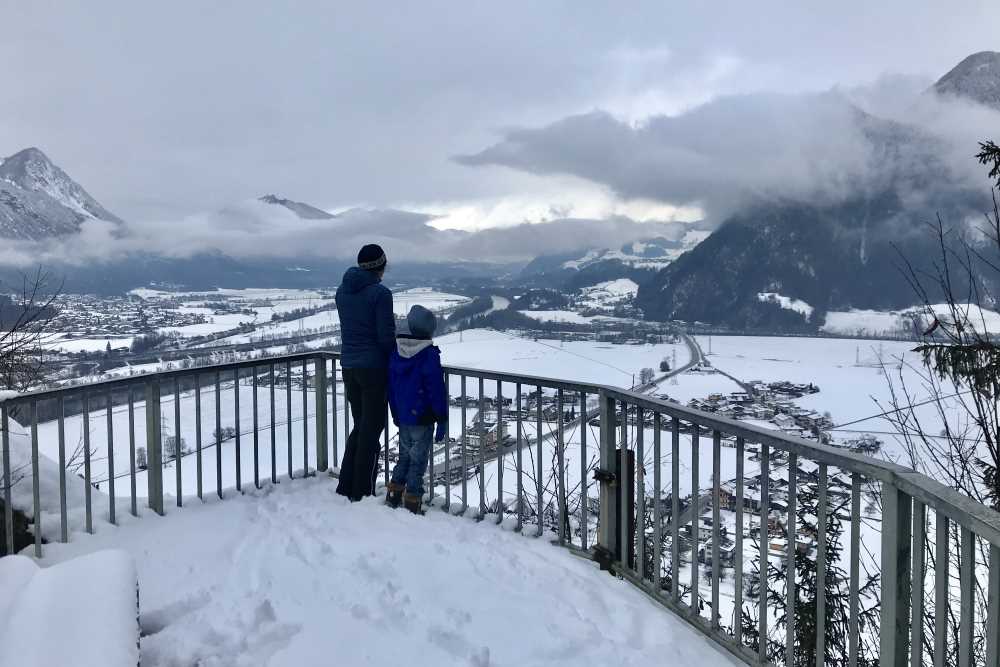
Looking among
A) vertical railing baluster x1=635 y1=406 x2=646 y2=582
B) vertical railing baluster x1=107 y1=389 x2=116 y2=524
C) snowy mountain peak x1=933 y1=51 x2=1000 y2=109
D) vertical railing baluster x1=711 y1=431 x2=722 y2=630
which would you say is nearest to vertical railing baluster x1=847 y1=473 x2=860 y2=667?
vertical railing baluster x1=711 y1=431 x2=722 y2=630

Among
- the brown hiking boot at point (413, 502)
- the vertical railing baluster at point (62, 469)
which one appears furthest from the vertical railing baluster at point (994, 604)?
the vertical railing baluster at point (62, 469)

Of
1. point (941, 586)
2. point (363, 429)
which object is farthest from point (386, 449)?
point (941, 586)

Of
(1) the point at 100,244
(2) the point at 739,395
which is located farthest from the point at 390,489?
(1) the point at 100,244

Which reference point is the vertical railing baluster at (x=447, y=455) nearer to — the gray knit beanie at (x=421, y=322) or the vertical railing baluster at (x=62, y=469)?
the gray knit beanie at (x=421, y=322)

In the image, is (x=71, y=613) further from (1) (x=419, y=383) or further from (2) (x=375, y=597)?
(1) (x=419, y=383)

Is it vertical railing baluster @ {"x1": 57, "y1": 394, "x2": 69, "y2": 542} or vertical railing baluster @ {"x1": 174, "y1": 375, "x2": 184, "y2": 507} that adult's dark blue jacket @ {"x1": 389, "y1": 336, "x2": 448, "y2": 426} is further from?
vertical railing baluster @ {"x1": 57, "y1": 394, "x2": 69, "y2": 542}
